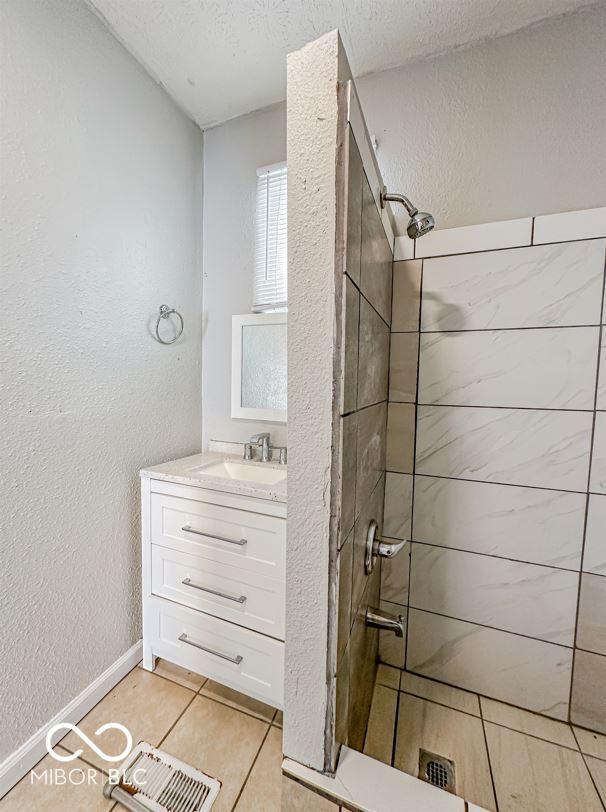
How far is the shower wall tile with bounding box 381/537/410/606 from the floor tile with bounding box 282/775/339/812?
74 centimetres

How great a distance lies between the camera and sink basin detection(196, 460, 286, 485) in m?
1.48

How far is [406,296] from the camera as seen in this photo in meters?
1.27

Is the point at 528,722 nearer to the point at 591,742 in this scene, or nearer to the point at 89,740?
the point at 591,742

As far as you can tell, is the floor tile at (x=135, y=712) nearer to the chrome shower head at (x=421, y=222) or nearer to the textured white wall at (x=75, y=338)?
the textured white wall at (x=75, y=338)

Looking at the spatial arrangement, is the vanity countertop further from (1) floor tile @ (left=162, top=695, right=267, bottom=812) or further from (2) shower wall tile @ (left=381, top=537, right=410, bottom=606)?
(1) floor tile @ (left=162, top=695, right=267, bottom=812)

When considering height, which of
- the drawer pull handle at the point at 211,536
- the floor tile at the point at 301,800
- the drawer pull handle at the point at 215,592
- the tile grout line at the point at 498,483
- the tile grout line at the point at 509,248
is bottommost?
the floor tile at the point at 301,800

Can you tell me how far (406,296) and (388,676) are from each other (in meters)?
1.47

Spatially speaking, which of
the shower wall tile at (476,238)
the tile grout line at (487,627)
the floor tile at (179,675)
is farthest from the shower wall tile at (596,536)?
the floor tile at (179,675)

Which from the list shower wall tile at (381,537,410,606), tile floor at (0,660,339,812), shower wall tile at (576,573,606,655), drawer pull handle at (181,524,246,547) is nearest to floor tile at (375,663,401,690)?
shower wall tile at (381,537,410,606)

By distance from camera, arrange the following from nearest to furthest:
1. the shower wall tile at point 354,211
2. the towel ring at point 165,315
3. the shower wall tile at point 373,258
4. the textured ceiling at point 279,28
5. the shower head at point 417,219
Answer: the shower wall tile at point 354,211 → the shower wall tile at point 373,258 → the shower head at point 417,219 → the textured ceiling at point 279,28 → the towel ring at point 165,315

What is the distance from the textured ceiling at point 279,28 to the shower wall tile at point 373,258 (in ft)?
2.61

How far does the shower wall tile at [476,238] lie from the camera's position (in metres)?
1.13

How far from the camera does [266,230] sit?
155cm

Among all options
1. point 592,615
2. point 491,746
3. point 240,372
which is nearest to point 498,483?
point 592,615
